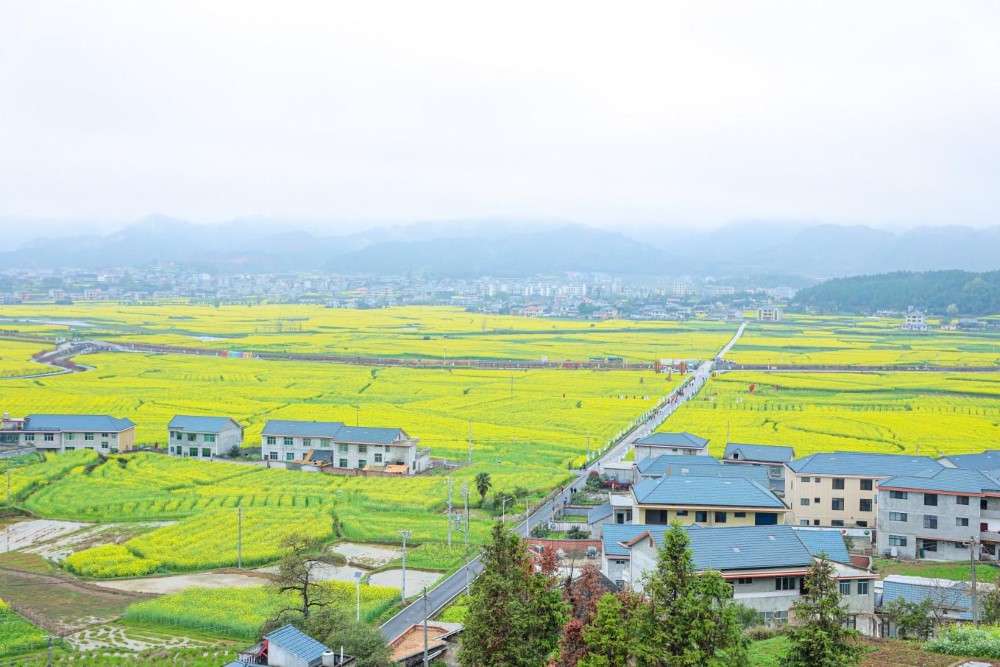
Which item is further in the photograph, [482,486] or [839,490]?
[482,486]

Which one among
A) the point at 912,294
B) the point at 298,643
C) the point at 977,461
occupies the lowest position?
the point at 298,643

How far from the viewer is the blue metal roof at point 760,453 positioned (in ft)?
83.8

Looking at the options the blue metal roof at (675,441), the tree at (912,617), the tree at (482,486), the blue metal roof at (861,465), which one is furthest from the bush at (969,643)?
the blue metal roof at (675,441)

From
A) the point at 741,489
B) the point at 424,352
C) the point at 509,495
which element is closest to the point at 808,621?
the point at 741,489

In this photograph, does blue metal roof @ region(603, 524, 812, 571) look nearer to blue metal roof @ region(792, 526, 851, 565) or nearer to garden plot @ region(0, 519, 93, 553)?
blue metal roof @ region(792, 526, 851, 565)

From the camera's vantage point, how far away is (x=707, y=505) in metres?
19.1

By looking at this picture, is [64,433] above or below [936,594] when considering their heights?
below

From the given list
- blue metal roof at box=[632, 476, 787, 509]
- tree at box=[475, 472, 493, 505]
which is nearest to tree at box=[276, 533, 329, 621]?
blue metal roof at box=[632, 476, 787, 509]

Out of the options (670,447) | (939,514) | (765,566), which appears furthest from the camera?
(670,447)

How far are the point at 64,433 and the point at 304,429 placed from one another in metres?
7.58

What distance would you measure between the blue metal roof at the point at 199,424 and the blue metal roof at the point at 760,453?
629 inches

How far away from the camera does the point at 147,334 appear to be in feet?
265

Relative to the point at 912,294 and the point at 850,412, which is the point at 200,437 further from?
the point at 912,294

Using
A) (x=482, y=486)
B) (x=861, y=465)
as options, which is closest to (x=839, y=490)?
(x=861, y=465)
